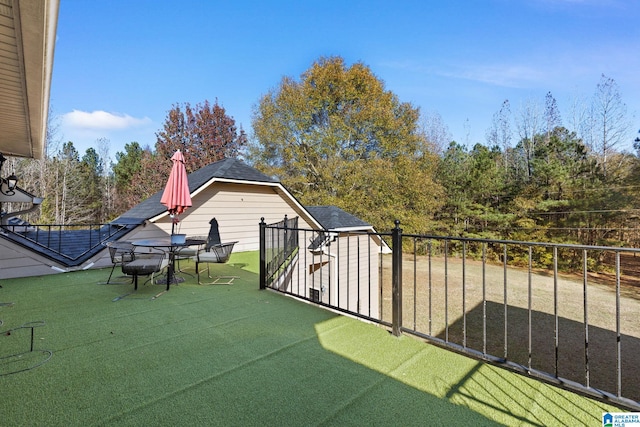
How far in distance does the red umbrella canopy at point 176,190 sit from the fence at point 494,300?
169cm

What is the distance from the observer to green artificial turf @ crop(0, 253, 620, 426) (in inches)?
67.6

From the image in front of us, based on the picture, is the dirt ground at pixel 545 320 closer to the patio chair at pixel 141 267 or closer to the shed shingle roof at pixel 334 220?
the shed shingle roof at pixel 334 220

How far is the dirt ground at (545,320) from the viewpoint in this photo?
761cm

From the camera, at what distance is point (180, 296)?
4.27 m

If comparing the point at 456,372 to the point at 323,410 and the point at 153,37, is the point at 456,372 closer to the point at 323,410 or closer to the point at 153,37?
the point at 323,410

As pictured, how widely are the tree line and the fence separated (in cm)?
291

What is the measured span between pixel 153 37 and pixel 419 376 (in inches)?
549

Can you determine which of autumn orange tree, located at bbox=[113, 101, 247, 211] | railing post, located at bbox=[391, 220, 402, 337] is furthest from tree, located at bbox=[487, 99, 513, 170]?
railing post, located at bbox=[391, 220, 402, 337]

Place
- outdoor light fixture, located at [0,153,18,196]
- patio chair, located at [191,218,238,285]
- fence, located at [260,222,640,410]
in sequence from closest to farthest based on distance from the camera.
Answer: fence, located at [260,222,640,410] → patio chair, located at [191,218,238,285] → outdoor light fixture, located at [0,153,18,196]

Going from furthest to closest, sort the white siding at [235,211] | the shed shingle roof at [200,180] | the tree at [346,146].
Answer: the tree at [346,146], the white siding at [235,211], the shed shingle roof at [200,180]

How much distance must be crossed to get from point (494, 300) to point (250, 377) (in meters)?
13.5

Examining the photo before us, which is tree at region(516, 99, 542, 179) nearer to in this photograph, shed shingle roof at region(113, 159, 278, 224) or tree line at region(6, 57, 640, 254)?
tree line at region(6, 57, 640, 254)

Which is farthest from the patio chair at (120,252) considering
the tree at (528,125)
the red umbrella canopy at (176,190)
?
the tree at (528,125)

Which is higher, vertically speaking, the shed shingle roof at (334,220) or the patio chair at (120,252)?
the shed shingle roof at (334,220)
